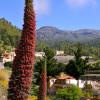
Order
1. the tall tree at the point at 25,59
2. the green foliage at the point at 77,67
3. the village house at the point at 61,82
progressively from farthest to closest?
1. the green foliage at the point at 77,67
2. the village house at the point at 61,82
3. the tall tree at the point at 25,59

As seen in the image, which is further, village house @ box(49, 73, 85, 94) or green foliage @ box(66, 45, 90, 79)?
green foliage @ box(66, 45, 90, 79)

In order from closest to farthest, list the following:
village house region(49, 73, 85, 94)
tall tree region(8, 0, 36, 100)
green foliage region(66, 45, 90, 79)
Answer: tall tree region(8, 0, 36, 100) < village house region(49, 73, 85, 94) < green foliage region(66, 45, 90, 79)

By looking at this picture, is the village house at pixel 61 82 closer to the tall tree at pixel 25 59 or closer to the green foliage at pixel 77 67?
the green foliage at pixel 77 67

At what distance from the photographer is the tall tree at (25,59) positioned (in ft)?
17.8

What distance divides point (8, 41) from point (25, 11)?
503ft

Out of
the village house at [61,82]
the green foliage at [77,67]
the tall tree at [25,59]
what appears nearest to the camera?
the tall tree at [25,59]

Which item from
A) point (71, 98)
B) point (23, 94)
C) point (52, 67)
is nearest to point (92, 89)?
point (52, 67)

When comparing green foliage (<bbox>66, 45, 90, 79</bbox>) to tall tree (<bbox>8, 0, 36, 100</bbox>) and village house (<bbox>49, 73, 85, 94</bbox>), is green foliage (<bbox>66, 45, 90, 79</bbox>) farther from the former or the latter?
tall tree (<bbox>8, 0, 36, 100</bbox>)

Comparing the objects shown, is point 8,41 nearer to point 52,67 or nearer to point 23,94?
point 52,67

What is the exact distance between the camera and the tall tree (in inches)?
214

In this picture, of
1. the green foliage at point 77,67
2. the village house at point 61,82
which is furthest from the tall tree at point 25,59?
the green foliage at point 77,67

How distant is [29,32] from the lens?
5406 millimetres

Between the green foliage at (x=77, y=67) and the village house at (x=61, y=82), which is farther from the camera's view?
the green foliage at (x=77, y=67)

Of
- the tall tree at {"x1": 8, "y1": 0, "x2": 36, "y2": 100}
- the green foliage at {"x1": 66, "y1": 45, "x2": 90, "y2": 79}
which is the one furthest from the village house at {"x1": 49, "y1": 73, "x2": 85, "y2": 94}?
the tall tree at {"x1": 8, "y1": 0, "x2": 36, "y2": 100}
